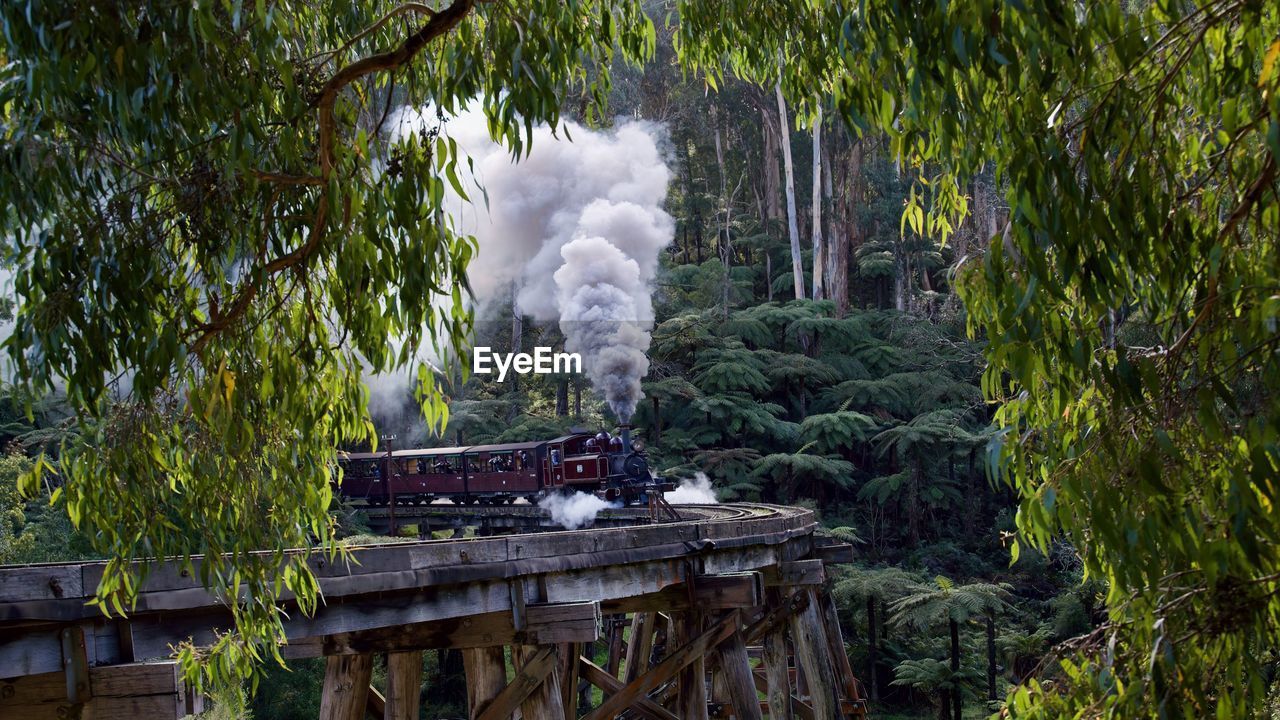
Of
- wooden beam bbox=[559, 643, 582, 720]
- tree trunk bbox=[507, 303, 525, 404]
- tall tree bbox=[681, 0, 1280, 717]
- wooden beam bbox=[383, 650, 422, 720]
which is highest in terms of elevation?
tree trunk bbox=[507, 303, 525, 404]

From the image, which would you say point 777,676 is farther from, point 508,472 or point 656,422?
point 656,422

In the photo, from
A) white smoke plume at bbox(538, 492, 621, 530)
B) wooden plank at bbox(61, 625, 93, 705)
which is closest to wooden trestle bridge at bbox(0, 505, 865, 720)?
wooden plank at bbox(61, 625, 93, 705)

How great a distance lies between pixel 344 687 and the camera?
7020mm

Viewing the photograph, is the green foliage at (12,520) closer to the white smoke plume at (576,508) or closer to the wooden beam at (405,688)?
the white smoke plume at (576,508)

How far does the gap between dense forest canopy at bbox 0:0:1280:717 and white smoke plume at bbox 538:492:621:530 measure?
14.5 metres

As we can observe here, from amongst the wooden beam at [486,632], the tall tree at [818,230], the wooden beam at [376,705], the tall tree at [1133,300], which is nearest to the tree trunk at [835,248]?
the tall tree at [818,230]

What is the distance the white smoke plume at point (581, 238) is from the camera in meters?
25.3

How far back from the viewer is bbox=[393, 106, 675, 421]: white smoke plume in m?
25.3

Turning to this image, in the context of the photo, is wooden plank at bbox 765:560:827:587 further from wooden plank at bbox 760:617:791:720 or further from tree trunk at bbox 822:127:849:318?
tree trunk at bbox 822:127:849:318

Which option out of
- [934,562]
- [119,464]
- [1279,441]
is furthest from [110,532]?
[934,562]

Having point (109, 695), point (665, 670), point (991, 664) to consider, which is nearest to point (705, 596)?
point (665, 670)

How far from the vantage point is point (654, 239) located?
1243 inches

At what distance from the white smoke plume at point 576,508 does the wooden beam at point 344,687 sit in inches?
488

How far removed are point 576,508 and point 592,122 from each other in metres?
15.9
